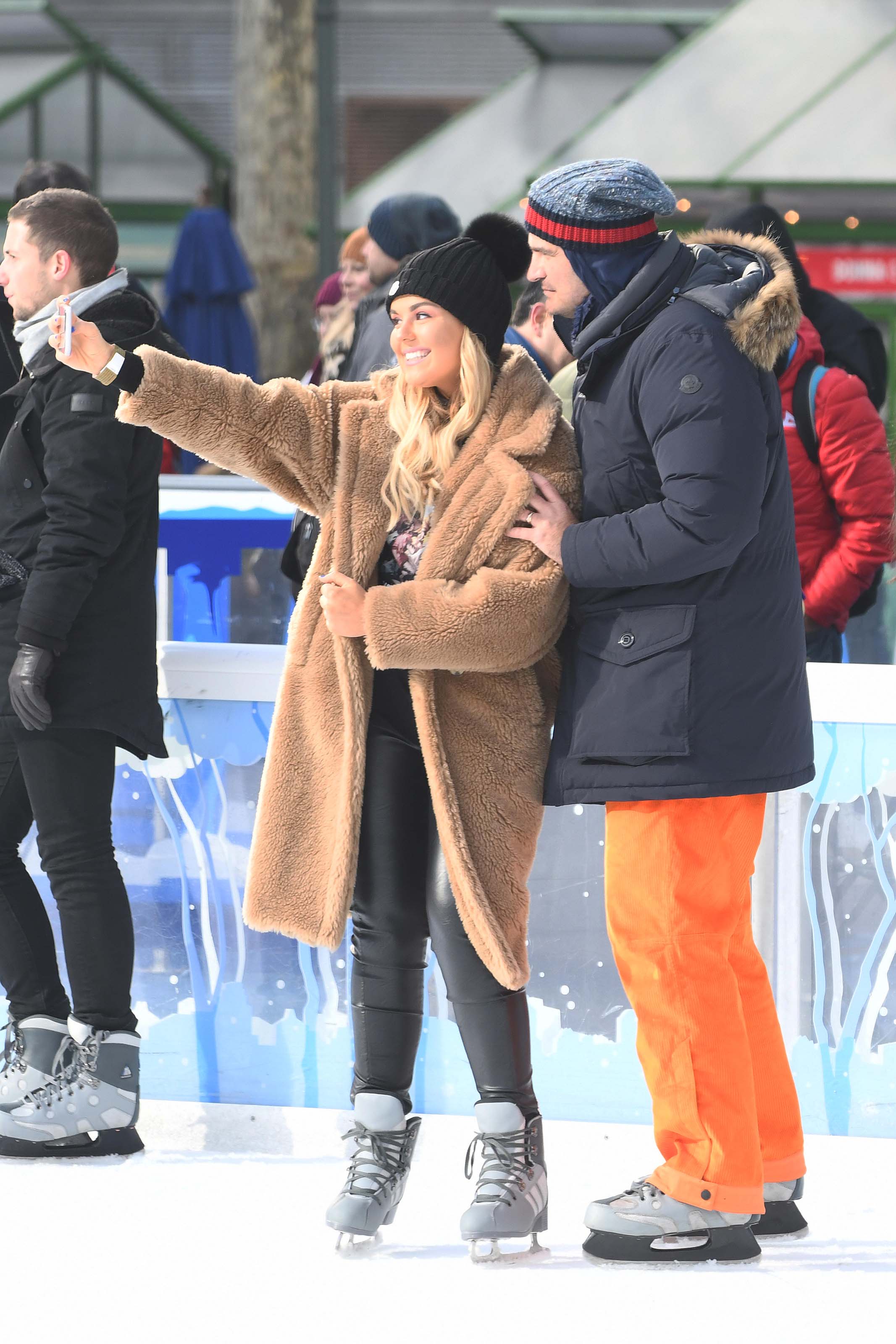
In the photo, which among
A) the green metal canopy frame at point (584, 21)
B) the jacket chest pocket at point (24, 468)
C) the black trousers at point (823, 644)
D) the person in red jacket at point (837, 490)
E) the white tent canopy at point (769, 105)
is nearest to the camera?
the jacket chest pocket at point (24, 468)

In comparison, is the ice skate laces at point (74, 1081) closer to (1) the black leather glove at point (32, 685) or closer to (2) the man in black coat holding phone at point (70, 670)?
(2) the man in black coat holding phone at point (70, 670)

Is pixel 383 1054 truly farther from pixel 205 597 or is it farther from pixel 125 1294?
pixel 205 597

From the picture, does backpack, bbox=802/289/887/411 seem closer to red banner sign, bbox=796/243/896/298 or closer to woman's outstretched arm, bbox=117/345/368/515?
woman's outstretched arm, bbox=117/345/368/515

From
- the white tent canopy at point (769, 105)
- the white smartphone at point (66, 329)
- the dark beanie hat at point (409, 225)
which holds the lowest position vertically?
the white smartphone at point (66, 329)

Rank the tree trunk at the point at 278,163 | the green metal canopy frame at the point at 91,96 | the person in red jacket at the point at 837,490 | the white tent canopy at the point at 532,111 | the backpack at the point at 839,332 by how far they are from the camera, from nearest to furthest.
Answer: the person in red jacket at the point at 837,490, the backpack at the point at 839,332, the white tent canopy at the point at 532,111, the tree trunk at the point at 278,163, the green metal canopy frame at the point at 91,96

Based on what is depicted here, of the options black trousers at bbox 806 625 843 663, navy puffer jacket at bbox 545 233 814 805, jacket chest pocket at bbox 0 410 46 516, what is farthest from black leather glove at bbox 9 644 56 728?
black trousers at bbox 806 625 843 663

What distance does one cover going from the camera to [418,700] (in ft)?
8.32

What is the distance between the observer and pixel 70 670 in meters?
2.87

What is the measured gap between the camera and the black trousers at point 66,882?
115 inches

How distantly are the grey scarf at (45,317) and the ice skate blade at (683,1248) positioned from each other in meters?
1.74

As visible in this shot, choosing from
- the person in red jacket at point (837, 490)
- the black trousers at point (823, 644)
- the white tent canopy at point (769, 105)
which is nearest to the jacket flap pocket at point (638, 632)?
the person in red jacket at point (837, 490)

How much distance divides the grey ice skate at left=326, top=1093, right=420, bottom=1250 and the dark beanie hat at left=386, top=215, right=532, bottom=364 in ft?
3.96

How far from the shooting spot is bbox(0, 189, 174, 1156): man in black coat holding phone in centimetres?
281

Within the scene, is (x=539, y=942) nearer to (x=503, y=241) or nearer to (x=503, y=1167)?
(x=503, y=1167)
